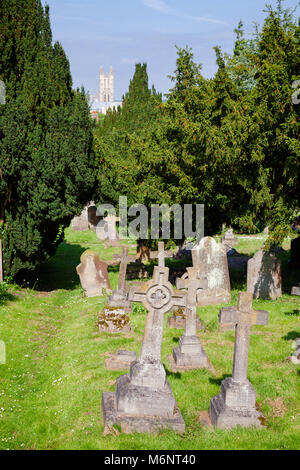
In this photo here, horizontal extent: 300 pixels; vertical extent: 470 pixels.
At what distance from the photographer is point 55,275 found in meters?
19.2

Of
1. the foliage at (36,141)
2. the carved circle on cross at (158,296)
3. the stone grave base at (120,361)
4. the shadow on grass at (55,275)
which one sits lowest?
the shadow on grass at (55,275)

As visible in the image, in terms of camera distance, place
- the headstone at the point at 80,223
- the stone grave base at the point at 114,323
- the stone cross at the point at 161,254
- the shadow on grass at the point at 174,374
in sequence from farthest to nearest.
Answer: the headstone at the point at 80,223 < the stone grave base at the point at 114,323 < the stone cross at the point at 161,254 < the shadow on grass at the point at 174,374

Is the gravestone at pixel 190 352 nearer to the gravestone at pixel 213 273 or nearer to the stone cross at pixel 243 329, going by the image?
the stone cross at pixel 243 329

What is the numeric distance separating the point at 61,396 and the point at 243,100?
10.2m

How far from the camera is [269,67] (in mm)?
11711

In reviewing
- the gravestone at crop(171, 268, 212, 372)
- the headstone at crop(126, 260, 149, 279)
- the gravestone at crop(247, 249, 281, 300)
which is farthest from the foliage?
the gravestone at crop(171, 268, 212, 372)

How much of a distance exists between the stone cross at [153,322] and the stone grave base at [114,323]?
428cm

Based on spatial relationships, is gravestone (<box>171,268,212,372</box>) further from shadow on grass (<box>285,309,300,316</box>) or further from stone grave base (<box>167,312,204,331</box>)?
shadow on grass (<box>285,309,300,316</box>)

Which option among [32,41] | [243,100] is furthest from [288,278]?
[32,41]

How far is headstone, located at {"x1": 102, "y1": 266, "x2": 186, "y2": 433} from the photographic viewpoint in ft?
18.1

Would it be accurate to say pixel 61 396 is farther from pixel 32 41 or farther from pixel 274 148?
pixel 32 41

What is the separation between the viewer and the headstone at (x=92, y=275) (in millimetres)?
14500

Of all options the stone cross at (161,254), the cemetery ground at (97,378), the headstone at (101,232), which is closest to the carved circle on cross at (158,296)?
the stone cross at (161,254)

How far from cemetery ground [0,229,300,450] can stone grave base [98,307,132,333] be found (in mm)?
231
